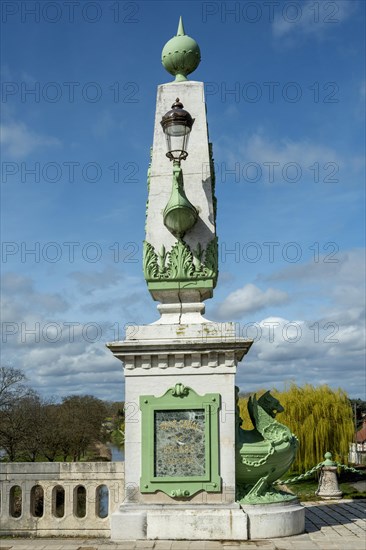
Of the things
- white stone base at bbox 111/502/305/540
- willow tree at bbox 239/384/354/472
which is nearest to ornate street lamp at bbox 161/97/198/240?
white stone base at bbox 111/502/305/540

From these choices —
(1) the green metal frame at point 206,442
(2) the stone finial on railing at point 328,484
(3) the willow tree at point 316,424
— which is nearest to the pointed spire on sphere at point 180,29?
(1) the green metal frame at point 206,442

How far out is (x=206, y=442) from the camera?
9359 millimetres

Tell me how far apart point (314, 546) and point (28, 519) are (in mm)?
5438

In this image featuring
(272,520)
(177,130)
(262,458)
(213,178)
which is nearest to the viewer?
(272,520)

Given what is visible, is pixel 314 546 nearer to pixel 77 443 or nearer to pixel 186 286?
pixel 186 286

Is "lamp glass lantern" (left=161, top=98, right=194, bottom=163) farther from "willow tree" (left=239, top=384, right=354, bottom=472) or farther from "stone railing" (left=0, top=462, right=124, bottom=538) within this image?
"willow tree" (left=239, top=384, right=354, bottom=472)

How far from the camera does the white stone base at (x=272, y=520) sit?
9055 mm

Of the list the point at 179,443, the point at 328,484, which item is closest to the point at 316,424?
the point at 328,484

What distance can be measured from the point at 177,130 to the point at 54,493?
7.40 m

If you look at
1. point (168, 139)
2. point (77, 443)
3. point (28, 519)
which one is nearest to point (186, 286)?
point (168, 139)

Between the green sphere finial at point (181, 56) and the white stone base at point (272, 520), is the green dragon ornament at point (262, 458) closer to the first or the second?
the white stone base at point (272, 520)

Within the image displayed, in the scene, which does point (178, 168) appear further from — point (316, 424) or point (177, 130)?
point (316, 424)

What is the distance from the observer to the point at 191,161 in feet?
35.9

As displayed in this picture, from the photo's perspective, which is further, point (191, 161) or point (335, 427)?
point (335, 427)
